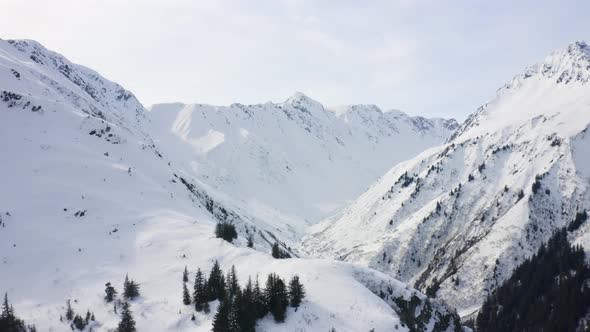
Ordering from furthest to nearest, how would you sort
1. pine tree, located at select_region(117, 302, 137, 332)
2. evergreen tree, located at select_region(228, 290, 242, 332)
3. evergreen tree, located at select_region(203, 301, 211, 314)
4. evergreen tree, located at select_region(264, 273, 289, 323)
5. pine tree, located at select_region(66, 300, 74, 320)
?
pine tree, located at select_region(66, 300, 74, 320) → evergreen tree, located at select_region(203, 301, 211, 314) → evergreen tree, located at select_region(264, 273, 289, 323) → pine tree, located at select_region(117, 302, 137, 332) → evergreen tree, located at select_region(228, 290, 242, 332)

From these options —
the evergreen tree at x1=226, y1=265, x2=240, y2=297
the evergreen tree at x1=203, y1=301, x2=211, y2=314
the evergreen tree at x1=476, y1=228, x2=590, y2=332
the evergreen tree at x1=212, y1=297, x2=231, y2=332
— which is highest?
the evergreen tree at x1=226, y1=265, x2=240, y2=297

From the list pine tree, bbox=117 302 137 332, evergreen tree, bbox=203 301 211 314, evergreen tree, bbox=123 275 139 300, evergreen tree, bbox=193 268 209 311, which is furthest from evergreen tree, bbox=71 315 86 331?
evergreen tree, bbox=203 301 211 314

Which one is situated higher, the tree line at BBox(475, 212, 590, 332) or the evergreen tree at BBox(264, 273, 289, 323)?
the evergreen tree at BBox(264, 273, 289, 323)

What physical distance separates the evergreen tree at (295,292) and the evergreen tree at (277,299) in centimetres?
73

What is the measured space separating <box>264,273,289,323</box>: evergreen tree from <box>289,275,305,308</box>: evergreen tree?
28.7 inches

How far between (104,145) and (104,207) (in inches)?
1227

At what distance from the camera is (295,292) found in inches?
2067

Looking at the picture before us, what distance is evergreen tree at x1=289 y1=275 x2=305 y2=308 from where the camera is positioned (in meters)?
52.1

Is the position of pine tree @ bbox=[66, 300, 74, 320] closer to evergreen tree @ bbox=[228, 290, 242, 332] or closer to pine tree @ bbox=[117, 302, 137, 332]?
pine tree @ bbox=[117, 302, 137, 332]

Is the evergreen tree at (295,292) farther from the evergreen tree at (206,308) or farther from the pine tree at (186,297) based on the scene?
the pine tree at (186,297)

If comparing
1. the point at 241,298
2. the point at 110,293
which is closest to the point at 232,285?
the point at 241,298

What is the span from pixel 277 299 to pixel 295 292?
2310 mm

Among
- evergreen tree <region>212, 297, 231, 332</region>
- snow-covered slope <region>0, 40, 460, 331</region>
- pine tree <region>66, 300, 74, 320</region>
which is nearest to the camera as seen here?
evergreen tree <region>212, 297, 231, 332</region>

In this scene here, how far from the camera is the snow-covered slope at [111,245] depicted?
53.9 metres
